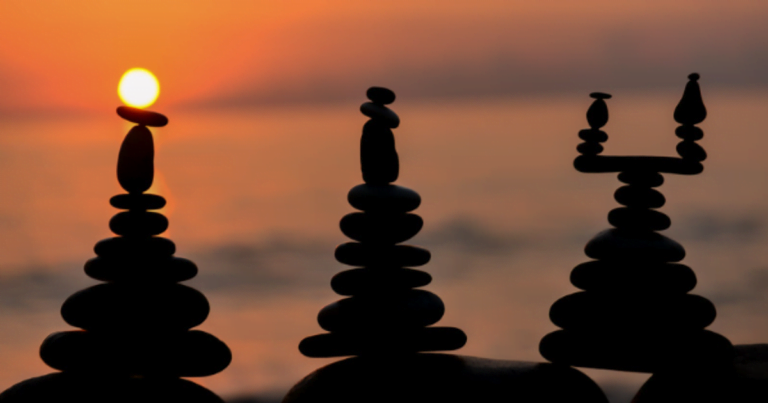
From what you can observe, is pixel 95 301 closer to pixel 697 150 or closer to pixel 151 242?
pixel 151 242

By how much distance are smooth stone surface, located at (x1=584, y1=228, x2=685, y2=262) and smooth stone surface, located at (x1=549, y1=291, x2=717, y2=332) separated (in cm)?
18

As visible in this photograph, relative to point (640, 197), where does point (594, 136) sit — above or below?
above

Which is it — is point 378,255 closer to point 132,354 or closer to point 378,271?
point 378,271

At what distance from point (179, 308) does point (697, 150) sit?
8.10 ft

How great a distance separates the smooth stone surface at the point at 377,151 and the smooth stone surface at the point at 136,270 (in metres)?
0.95

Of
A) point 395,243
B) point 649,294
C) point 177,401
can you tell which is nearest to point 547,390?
point 649,294

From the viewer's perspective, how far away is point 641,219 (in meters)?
4.02

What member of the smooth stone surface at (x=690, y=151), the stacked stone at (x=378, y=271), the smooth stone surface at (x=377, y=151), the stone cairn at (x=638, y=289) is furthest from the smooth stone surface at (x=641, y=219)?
the smooth stone surface at (x=377, y=151)

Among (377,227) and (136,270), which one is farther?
(377,227)

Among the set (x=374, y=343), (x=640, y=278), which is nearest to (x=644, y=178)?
(x=640, y=278)

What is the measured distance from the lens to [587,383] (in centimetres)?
396

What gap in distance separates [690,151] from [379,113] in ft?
4.77

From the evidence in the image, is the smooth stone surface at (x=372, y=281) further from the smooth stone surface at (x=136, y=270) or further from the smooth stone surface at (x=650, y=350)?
the smooth stone surface at (x=650, y=350)

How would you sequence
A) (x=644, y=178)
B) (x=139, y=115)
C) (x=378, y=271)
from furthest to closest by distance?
1. (x=644, y=178)
2. (x=378, y=271)
3. (x=139, y=115)
